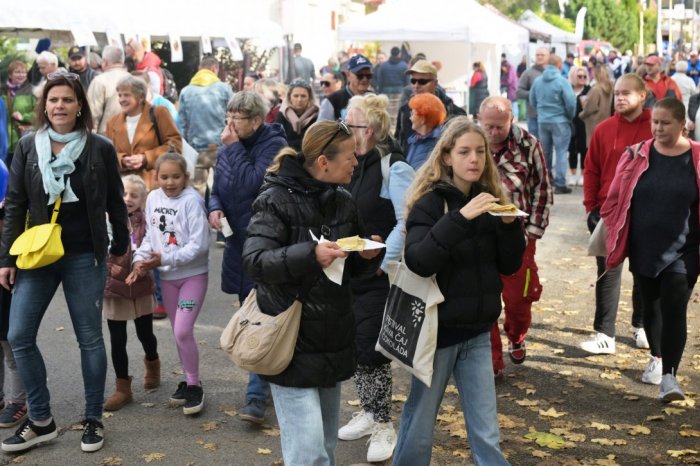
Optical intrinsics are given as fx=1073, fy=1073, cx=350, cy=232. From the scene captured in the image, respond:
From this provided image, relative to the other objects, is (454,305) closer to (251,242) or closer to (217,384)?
(251,242)

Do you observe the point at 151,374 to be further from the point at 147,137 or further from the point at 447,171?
the point at 447,171

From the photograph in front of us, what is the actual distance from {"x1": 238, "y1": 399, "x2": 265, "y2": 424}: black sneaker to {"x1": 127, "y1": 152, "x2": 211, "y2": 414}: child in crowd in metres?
0.42

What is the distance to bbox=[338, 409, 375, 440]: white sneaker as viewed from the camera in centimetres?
614

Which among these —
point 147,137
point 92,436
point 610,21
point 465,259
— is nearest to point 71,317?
point 92,436

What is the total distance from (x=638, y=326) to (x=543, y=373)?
3.96ft

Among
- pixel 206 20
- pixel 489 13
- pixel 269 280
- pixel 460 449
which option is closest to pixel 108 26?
pixel 206 20

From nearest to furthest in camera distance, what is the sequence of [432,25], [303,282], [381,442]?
1. [303,282]
2. [381,442]
3. [432,25]

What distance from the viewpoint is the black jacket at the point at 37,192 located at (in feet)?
18.8

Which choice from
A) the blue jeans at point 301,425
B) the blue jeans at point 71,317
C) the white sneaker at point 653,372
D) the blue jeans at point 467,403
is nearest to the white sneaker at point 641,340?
the white sneaker at point 653,372

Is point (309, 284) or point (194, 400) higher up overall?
point (309, 284)

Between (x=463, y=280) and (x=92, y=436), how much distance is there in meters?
2.54

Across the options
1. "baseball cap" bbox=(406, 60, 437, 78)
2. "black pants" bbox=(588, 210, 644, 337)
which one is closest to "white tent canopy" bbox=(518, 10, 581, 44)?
"baseball cap" bbox=(406, 60, 437, 78)

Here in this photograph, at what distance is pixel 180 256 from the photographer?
655cm

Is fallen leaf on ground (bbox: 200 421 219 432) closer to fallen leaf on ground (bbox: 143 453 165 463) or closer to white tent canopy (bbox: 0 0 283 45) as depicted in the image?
fallen leaf on ground (bbox: 143 453 165 463)
